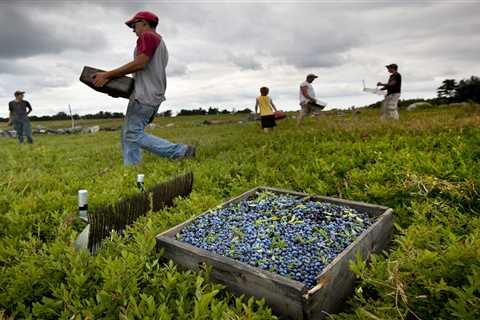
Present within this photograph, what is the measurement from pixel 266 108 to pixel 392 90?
4.69 metres

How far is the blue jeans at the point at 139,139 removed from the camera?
639cm

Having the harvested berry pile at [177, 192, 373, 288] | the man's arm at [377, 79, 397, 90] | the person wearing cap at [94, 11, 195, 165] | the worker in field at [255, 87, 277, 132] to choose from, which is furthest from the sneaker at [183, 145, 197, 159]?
the man's arm at [377, 79, 397, 90]

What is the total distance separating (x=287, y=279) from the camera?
2.08 metres

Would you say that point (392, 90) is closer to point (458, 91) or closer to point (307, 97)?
point (307, 97)

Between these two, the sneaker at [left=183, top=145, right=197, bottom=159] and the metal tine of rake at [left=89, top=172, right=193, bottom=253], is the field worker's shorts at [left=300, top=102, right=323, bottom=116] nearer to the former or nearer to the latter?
the sneaker at [left=183, top=145, right=197, bottom=159]

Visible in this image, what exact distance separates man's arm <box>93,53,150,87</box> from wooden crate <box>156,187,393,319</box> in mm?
4005

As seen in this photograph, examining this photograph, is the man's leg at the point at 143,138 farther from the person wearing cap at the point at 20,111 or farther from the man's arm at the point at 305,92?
the person wearing cap at the point at 20,111

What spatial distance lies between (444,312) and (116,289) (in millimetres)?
1987

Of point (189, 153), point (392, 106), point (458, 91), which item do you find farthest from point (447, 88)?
point (189, 153)

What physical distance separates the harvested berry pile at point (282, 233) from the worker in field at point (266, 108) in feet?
29.0

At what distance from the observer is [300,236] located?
8.99ft

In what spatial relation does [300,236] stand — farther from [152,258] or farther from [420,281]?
[152,258]

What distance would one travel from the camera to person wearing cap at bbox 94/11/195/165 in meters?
5.94

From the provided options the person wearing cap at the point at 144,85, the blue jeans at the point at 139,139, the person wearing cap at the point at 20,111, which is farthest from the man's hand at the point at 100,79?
the person wearing cap at the point at 20,111
